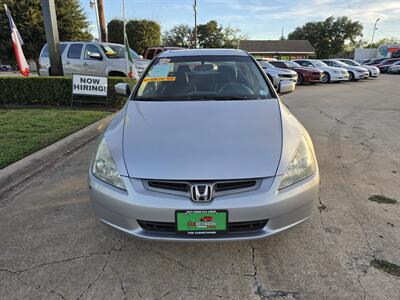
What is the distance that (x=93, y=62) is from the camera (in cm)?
1059

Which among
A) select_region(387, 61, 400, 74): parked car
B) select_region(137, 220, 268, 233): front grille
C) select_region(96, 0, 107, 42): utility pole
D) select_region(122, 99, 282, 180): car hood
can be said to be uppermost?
select_region(96, 0, 107, 42): utility pole

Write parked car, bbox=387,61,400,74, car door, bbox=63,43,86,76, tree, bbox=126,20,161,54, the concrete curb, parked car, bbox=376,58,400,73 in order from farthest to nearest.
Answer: tree, bbox=126,20,161,54
parked car, bbox=376,58,400,73
parked car, bbox=387,61,400,74
car door, bbox=63,43,86,76
the concrete curb

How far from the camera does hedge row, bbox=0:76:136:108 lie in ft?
28.0

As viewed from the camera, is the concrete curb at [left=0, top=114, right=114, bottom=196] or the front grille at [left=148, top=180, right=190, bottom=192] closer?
the front grille at [left=148, top=180, right=190, bottom=192]

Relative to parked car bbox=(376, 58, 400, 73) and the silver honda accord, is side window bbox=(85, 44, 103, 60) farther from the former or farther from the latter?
parked car bbox=(376, 58, 400, 73)

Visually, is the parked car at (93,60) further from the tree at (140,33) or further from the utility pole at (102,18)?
the tree at (140,33)

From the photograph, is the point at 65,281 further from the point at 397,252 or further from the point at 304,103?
the point at 304,103

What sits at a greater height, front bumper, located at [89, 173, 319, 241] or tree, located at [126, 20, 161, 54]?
tree, located at [126, 20, 161, 54]

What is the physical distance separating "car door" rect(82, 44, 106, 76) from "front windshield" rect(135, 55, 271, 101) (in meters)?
7.32

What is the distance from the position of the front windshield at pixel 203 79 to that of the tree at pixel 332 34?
239ft

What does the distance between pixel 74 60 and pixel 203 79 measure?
8.74m

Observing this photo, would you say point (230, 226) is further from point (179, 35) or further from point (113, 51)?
point (179, 35)

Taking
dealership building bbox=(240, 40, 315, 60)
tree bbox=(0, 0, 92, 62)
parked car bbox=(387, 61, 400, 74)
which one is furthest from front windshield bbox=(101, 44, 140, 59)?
dealership building bbox=(240, 40, 315, 60)

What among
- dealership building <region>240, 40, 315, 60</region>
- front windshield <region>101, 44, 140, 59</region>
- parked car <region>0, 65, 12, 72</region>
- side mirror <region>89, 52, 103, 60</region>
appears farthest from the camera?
dealership building <region>240, 40, 315, 60</region>
